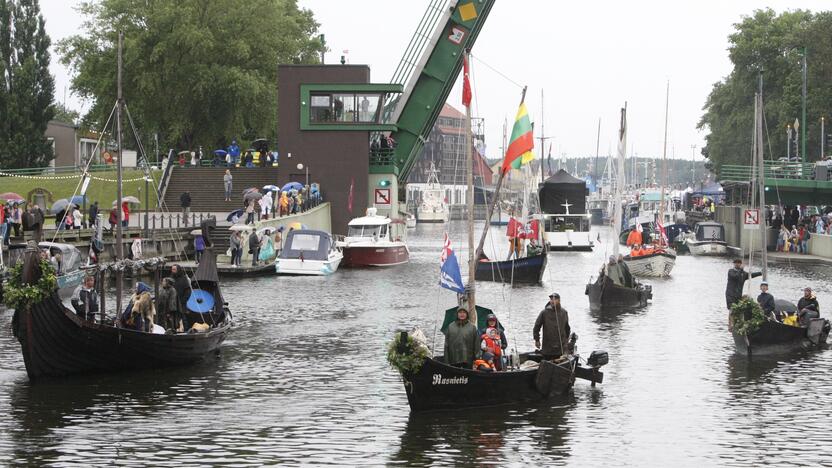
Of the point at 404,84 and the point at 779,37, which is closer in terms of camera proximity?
the point at 404,84

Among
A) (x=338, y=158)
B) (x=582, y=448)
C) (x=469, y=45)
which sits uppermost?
(x=469, y=45)

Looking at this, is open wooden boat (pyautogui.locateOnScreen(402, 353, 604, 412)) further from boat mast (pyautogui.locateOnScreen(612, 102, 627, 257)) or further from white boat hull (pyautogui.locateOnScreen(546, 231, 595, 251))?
white boat hull (pyautogui.locateOnScreen(546, 231, 595, 251))

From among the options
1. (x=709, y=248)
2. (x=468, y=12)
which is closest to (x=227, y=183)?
(x=468, y=12)

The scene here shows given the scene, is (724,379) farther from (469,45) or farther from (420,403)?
(469,45)

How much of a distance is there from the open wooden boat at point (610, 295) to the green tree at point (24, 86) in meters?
50.4

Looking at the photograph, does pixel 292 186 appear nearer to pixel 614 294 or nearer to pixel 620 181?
pixel 620 181

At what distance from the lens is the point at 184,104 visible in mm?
82500

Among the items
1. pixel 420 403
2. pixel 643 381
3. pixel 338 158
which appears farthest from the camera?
pixel 338 158

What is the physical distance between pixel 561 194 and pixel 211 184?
21.3m

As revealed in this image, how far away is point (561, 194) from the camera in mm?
79125

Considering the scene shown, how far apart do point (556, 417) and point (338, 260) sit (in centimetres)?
3597

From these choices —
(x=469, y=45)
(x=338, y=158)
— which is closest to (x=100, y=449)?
(x=469, y=45)

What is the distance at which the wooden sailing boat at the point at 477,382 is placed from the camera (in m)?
21.3

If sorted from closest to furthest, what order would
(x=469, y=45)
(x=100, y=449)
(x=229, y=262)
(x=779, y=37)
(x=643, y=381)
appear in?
(x=100, y=449) < (x=643, y=381) < (x=229, y=262) < (x=469, y=45) < (x=779, y=37)
